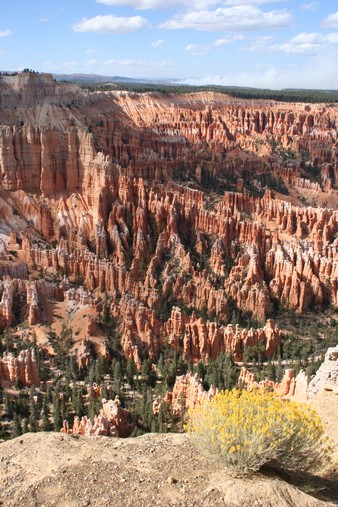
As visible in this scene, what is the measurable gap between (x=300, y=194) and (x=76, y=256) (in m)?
41.8

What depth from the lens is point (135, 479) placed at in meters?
13.0

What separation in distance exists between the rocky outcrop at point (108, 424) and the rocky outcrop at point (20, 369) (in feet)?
25.8

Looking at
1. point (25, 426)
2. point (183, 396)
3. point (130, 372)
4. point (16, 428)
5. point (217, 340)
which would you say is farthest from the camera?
point (217, 340)

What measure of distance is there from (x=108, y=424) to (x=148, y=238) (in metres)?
31.0

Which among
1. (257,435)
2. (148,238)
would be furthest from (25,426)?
(148,238)

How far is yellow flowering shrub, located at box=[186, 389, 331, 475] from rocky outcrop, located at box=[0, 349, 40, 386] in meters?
22.6

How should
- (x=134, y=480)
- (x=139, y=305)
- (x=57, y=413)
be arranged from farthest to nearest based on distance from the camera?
1. (x=139, y=305)
2. (x=57, y=413)
3. (x=134, y=480)

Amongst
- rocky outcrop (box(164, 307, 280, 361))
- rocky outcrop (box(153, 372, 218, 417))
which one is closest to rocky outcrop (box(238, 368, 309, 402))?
rocky outcrop (box(153, 372, 218, 417))

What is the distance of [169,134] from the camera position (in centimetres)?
9256

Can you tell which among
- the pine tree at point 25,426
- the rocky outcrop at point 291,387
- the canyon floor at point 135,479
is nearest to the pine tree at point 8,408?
the pine tree at point 25,426

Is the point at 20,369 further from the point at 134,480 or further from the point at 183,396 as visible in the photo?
the point at 134,480

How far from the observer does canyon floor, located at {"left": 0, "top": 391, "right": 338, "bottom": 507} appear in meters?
11.9

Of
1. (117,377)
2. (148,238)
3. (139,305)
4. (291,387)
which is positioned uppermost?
(148,238)

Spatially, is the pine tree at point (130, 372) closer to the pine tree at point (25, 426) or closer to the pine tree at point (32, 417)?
the pine tree at point (32, 417)
